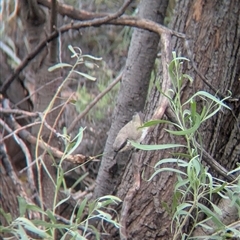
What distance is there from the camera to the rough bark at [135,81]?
1.22m

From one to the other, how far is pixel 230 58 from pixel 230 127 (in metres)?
0.14

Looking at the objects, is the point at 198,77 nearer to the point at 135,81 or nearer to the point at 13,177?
the point at 135,81

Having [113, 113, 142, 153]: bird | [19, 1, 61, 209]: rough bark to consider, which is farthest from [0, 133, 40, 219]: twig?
[113, 113, 142, 153]: bird

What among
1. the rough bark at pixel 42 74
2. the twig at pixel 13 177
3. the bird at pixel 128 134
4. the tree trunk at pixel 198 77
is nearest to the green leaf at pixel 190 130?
the bird at pixel 128 134

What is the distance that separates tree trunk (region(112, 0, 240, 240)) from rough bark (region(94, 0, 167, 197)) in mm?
221

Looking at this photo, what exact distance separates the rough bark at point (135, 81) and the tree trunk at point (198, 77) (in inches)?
8.7

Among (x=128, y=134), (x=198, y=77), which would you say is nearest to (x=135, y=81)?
(x=198, y=77)

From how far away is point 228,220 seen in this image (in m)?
0.90

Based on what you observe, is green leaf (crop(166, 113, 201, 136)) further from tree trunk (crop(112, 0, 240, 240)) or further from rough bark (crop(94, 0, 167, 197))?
rough bark (crop(94, 0, 167, 197))

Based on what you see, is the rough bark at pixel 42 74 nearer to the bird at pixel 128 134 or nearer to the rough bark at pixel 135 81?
the rough bark at pixel 135 81

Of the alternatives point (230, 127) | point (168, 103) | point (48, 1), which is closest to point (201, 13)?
point (230, 127)

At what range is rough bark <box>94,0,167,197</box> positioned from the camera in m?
1.22

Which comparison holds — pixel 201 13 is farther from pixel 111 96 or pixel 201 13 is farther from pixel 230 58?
pixel 111 96

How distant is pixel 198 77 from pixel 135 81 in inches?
10.7
